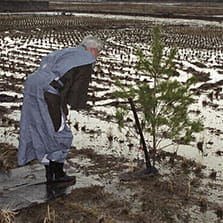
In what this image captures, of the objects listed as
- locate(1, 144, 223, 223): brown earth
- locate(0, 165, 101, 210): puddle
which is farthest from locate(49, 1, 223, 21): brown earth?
locate(0, 165, 101, 210): puddle

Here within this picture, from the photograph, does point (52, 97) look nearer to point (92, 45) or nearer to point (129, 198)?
point (92, 45)

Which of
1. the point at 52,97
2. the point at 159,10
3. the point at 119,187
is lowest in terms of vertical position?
the point at 119,187

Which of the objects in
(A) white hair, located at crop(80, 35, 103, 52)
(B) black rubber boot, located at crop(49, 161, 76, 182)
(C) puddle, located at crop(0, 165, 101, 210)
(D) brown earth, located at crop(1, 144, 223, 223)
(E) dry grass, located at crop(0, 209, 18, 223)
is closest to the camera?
(E) dry grass, located at crop(0, 209, 18, 223)

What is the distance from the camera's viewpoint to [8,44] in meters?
21.6

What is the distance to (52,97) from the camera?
5.03m

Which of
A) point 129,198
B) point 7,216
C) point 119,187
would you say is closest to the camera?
point 7,216

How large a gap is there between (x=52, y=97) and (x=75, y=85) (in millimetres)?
320

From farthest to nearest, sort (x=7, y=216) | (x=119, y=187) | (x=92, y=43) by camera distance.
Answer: (x=119, y=187) < (x=92, y=43) < (x=7, y=216)

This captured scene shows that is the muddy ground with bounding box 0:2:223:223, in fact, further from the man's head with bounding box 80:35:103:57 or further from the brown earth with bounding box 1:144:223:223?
the man's head with bounding box 80:35:103:57

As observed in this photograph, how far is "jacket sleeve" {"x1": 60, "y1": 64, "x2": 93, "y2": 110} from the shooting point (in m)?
5.06

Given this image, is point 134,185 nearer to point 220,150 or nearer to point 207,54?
point 220,150

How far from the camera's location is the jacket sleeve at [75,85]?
5.06 meters

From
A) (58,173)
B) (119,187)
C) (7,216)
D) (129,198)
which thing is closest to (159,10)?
(119,187)

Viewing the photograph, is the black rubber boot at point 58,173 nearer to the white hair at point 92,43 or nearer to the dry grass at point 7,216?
the dry grass at point 7,216
